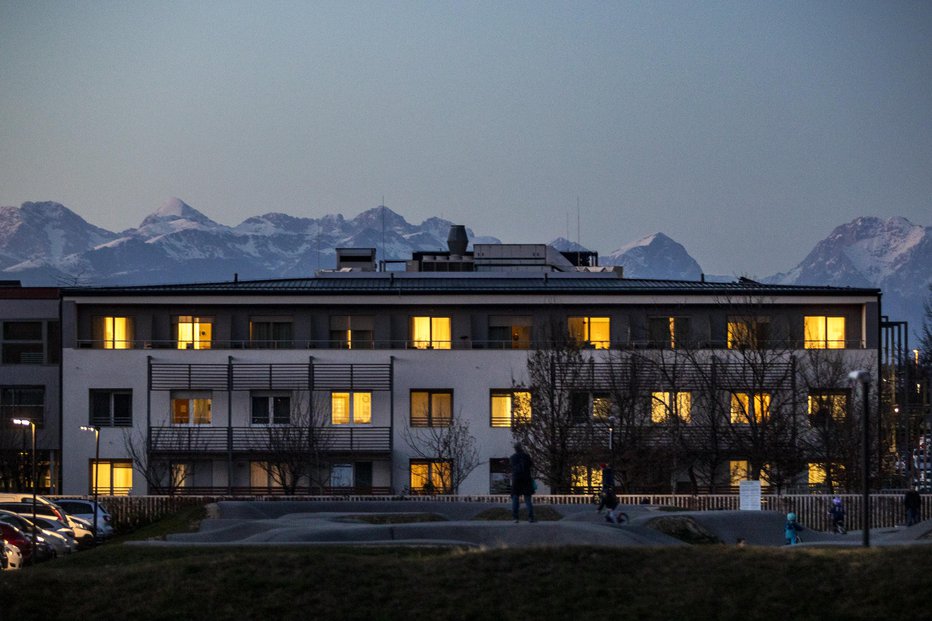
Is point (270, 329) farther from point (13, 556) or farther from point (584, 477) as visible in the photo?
point (13, 556)

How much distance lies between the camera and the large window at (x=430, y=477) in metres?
78.0

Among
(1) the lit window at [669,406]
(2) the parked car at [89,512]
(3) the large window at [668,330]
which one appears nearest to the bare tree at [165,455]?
(2) the parked car at [89,512]

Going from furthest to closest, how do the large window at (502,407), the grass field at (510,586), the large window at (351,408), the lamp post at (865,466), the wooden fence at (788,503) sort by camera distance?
1. the large window at (351,408)
2. the large window at (502,407)
3. the wooden fence at (788,503)
4. the lamp post at (865,466)
5. the grass field at (510,586)

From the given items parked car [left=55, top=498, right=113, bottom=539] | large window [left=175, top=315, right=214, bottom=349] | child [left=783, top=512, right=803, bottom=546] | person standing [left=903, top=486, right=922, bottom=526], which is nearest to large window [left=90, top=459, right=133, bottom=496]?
large window [left=175, top=315, right=214, bottom=349]

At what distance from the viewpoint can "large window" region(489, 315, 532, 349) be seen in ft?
273

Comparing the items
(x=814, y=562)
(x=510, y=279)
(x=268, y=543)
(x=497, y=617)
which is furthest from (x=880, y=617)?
(x=510, y=279)

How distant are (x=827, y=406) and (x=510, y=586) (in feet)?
166

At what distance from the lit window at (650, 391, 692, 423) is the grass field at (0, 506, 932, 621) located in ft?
149

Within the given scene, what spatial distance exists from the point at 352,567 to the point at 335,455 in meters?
50.4

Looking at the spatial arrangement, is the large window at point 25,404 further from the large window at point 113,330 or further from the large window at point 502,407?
the large window at point 502,407

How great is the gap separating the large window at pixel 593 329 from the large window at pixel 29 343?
29.8 meters

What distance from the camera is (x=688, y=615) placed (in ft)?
86.5

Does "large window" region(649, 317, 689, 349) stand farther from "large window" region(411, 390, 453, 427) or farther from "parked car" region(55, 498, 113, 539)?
"parked car" region(55, 498, 113, 539)

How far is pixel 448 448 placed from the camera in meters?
77.4
